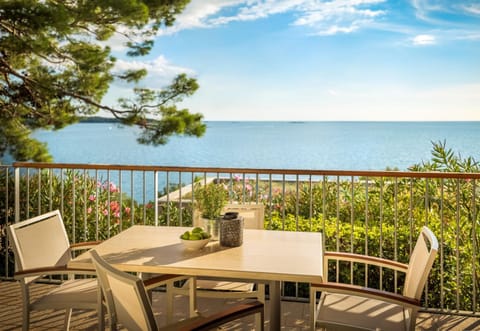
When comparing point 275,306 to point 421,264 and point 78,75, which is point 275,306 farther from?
point 78,75

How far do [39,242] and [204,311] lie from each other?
56.9 inches

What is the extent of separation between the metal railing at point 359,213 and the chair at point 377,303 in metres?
1.03

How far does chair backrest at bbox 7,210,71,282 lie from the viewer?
2.53 metres

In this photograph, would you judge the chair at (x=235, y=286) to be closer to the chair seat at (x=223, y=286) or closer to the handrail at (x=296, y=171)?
the chair seat at (x=223, y=286)

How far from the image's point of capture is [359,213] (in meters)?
5.04

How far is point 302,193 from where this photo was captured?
5863mm

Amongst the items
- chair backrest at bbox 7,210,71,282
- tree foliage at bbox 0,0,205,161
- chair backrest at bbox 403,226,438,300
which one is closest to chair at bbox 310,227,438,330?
chair backrest at bbox 403,226,438,300

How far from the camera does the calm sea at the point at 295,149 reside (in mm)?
38312

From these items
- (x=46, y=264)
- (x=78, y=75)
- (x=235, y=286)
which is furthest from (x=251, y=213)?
(x=78, y=75)

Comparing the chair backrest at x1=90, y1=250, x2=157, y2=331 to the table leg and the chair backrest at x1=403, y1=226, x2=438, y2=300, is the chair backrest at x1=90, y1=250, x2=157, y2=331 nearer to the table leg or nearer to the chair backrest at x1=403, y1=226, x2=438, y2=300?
the table leg

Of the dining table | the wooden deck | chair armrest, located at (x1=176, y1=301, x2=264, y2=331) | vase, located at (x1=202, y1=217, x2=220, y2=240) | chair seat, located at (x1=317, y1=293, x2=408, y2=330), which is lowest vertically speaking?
the wooden deck

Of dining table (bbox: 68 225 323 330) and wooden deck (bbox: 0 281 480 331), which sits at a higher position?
dining table (bbox: 68 225 323 330)

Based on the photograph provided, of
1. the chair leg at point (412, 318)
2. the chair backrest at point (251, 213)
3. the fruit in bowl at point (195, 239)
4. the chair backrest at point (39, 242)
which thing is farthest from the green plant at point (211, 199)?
the chair leg at point (412, 318)

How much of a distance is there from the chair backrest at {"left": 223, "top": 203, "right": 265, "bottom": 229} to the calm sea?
3200cm
